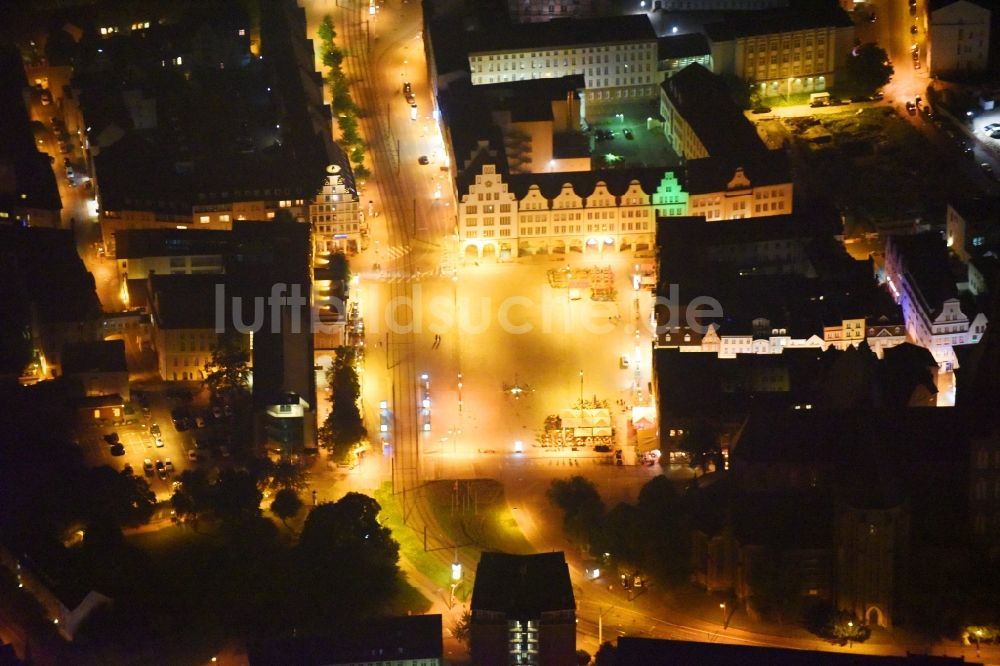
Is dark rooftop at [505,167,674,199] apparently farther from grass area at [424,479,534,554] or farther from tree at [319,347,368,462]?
grass area at [424,479,534,554]

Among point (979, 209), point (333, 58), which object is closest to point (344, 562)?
point (979, 209)

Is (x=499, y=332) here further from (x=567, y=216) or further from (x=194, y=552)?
(x=194, y=552)

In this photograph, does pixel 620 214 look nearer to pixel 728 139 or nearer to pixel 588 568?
pixel 728 139

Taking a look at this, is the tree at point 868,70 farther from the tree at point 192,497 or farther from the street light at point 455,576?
the tree at point 192,497

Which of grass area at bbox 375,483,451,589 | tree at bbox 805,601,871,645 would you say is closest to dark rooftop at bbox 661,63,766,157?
grass area at bbox 375,483,451,589

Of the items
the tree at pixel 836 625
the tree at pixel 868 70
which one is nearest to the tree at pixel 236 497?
the tree at pixel 836 625
